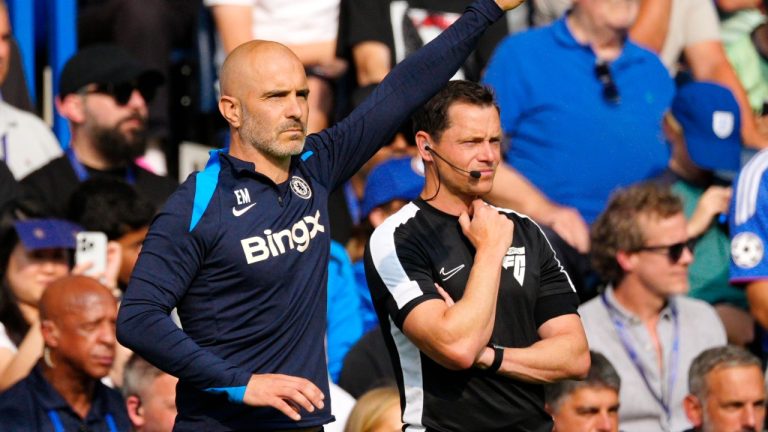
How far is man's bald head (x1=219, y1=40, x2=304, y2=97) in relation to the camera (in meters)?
4.68

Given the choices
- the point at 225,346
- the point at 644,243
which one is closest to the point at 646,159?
the point at 644,243

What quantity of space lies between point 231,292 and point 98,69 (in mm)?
3803

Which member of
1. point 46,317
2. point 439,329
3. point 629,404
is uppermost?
point 439,329

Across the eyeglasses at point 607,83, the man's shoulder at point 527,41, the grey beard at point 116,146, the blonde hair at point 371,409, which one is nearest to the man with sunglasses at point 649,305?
the eyeglasses at point 607,83

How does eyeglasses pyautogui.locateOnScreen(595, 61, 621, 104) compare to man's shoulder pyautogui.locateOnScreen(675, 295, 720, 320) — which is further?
eyeglasses pyautogui.locateOnScreen(595, 61, 621, 104)

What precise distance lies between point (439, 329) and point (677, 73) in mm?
5020

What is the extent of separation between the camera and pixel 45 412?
6145 millimetres

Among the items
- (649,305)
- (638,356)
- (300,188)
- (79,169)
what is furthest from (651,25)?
(300,188)

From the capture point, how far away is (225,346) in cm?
457

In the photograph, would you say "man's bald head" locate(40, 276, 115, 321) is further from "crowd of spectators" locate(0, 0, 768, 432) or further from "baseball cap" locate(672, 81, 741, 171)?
"baseball cap" locate(672, 81, 741, 171)

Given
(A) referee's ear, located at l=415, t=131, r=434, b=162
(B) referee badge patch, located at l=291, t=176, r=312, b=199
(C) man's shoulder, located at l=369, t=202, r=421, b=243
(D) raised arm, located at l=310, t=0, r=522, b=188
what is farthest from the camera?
(A) referee's ear, located at l=415, t=131, r=434, b=162

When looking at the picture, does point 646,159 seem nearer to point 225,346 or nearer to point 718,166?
point 718,166

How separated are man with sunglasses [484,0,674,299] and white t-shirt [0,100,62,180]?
2360mm

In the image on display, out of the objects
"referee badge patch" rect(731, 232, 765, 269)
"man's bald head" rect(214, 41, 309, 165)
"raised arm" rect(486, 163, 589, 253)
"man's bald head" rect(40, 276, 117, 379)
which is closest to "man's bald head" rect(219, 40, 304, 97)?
"man's bald head" rect(214, 41, 309, 165)
